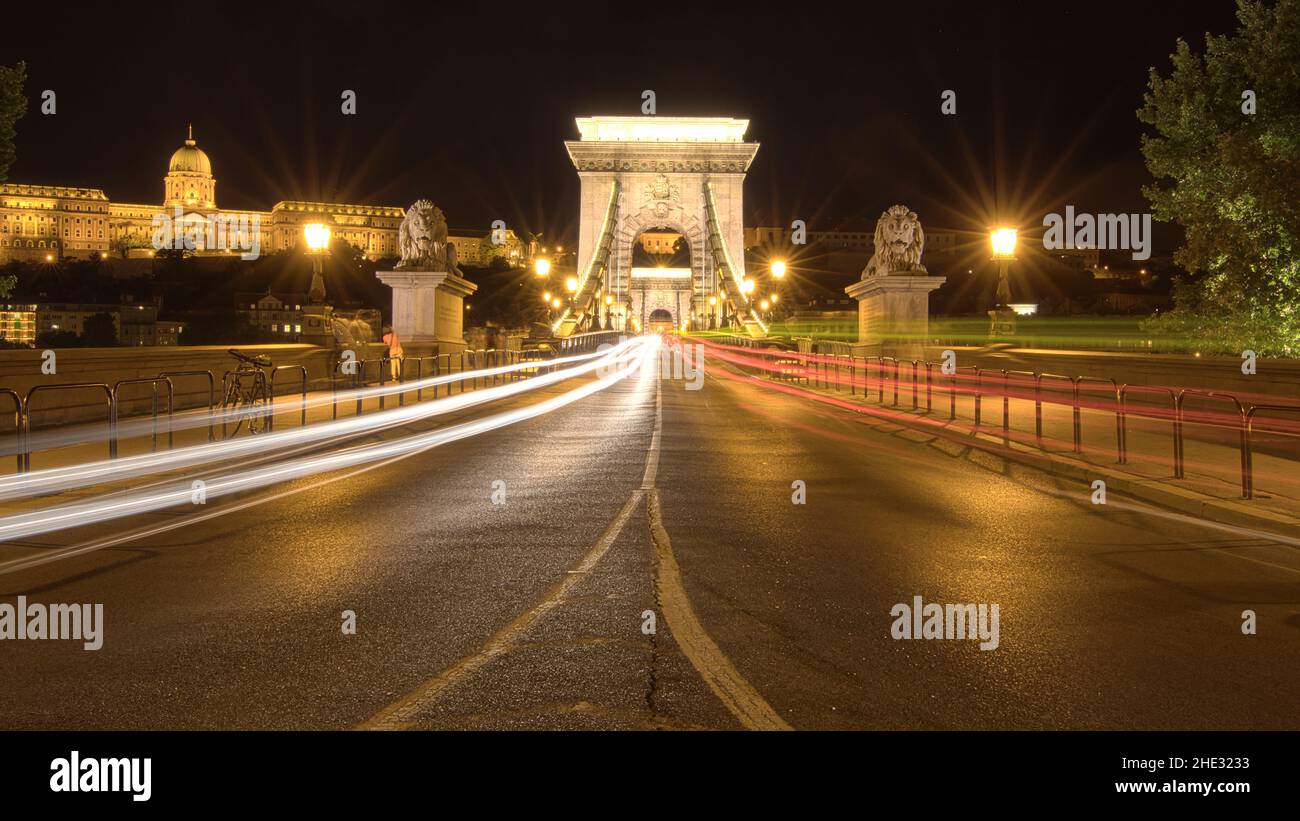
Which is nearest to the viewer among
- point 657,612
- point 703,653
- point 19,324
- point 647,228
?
point 703,653

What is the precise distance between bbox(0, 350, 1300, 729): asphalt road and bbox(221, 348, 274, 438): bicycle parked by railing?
5.63 meters

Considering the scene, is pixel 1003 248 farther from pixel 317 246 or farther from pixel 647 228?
pixel 647 228

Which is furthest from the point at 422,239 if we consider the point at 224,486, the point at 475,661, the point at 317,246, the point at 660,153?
the point at 660,153

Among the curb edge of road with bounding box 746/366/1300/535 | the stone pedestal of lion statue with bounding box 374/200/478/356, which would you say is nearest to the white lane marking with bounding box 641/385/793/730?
the curb edge of road with bounding box 746/366/1300/535

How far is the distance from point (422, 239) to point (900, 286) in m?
13.7

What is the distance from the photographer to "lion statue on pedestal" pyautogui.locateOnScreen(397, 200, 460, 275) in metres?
28.0

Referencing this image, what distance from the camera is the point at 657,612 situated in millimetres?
5465

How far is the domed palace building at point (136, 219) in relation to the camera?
149250 millimetres

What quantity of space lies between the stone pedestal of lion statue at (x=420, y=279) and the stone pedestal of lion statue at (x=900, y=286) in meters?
12.6

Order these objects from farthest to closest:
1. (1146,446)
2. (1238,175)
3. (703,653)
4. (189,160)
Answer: (189,160), (1238,175), (1146,446), (703,653)

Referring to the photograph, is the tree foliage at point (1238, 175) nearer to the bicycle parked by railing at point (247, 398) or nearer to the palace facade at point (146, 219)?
the bicycle parked by railing at point (247, 398)

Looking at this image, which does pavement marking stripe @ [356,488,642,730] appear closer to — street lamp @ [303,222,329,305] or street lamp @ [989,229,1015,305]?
street lamp @ [303,222,329,305]

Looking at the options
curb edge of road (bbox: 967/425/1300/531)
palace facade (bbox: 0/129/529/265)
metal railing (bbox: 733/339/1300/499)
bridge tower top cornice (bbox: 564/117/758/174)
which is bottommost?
curb edge of road (bbox: 967/425/1300/531)
